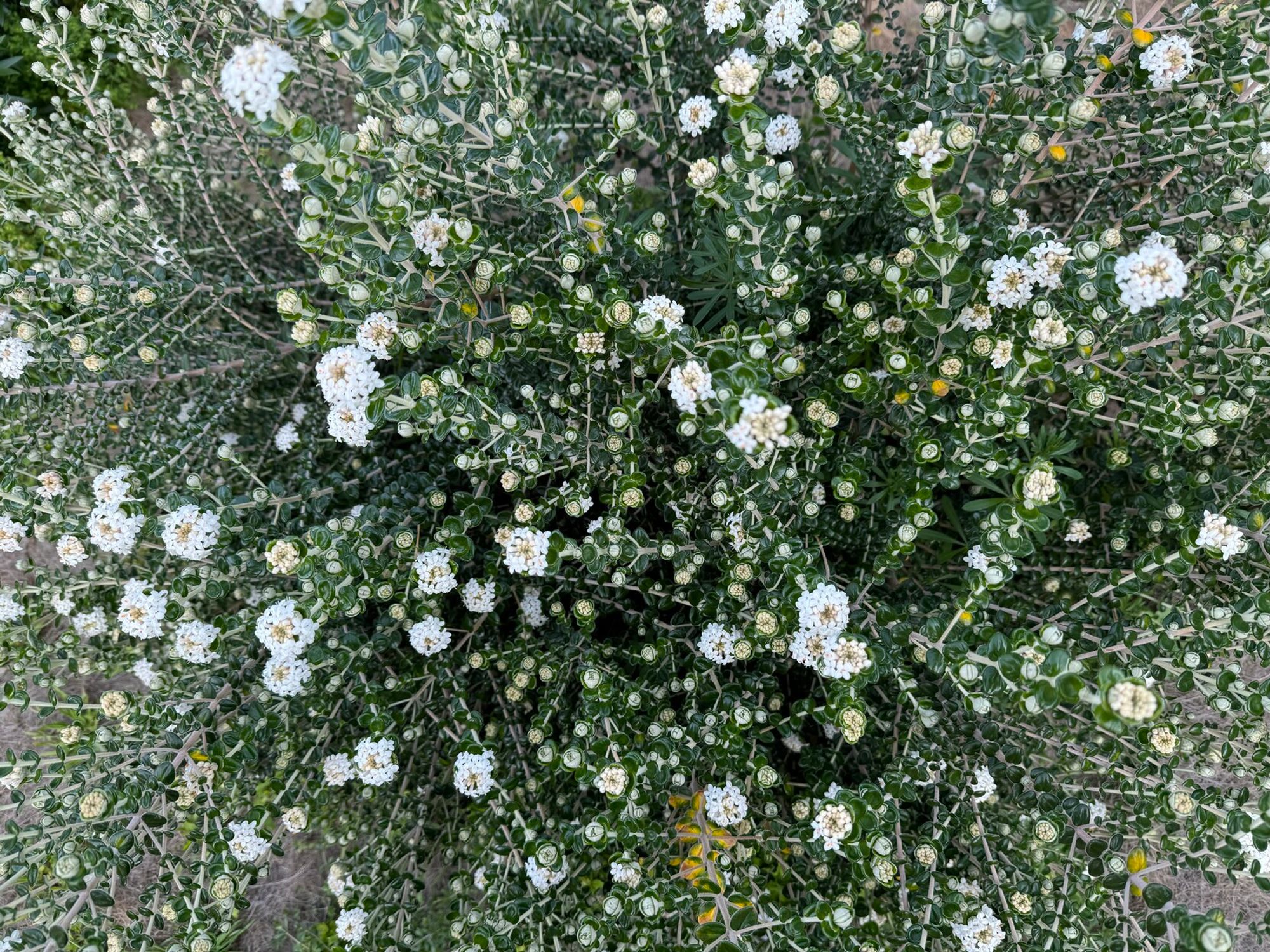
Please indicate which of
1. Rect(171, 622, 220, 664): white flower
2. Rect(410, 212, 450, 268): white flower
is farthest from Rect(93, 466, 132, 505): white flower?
Rect(410, 212, 450, 268): white flower

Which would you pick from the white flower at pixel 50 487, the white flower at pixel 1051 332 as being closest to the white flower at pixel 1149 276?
the white flower at pixel 1051 332

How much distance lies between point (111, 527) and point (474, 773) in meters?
1.82

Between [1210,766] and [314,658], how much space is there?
3.99 meters

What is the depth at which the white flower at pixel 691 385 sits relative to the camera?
246 centimetres

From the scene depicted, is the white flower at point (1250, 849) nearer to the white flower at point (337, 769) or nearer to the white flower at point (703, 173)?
the white flower at point (703, 173)

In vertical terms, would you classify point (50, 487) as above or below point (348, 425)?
below

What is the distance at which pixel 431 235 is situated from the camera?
9.66 feet

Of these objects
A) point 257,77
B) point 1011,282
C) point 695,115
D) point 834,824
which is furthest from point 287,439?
point 1011,282

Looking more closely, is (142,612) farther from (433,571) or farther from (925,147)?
(925,147)

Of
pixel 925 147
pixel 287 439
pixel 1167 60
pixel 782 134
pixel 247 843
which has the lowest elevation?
pixel 247 843

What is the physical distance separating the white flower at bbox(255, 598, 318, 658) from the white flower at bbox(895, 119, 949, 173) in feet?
8.97

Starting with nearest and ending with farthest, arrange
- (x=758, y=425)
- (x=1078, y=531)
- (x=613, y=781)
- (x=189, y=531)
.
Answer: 1. (x=758, y=425)
2. (x=613, y=781)
3. (x=189, y=531)
4. (x=1078, y=531)

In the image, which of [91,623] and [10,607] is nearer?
[10,607]

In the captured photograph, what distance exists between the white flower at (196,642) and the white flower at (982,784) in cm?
337
